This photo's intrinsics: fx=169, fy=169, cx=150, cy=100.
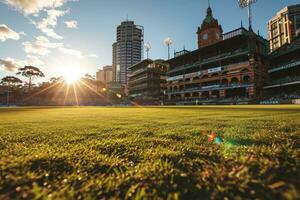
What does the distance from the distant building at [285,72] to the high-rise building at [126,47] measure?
101238mm

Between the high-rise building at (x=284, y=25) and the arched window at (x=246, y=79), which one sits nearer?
the arched window at (x=246, y=79)

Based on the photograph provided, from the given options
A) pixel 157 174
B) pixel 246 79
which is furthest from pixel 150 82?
pixel 157 174

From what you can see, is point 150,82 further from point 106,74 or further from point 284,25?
point 106,74

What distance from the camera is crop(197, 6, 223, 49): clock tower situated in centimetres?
6519

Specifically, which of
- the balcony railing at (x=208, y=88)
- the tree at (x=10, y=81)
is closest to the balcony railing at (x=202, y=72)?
the balcony railing at (x=208, y=88)

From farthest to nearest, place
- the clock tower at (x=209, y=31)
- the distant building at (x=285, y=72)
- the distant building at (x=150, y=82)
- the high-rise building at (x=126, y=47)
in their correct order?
the high-rise building at (x=126, y=47), the distant building at (x=150, y=82), the clock tower at (x=209, y=31), the distant building at (x=285, y=72)

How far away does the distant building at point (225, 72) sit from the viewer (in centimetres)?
4028

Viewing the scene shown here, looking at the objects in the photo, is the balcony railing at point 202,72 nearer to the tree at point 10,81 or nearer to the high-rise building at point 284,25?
the high-rise building at point 284,25

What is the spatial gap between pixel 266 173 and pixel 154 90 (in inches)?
2705

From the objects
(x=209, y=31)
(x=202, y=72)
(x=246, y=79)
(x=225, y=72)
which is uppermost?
(x=209, y=31)

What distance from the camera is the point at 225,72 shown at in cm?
4547

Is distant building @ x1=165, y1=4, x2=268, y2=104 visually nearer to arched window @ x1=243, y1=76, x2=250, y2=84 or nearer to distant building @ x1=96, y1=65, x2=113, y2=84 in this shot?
arched window @ x1=243, y1=76, x2=250, y2=84

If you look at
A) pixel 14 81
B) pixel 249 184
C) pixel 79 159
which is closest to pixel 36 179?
pixel 79 159

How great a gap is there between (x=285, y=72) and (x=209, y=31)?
109ft
